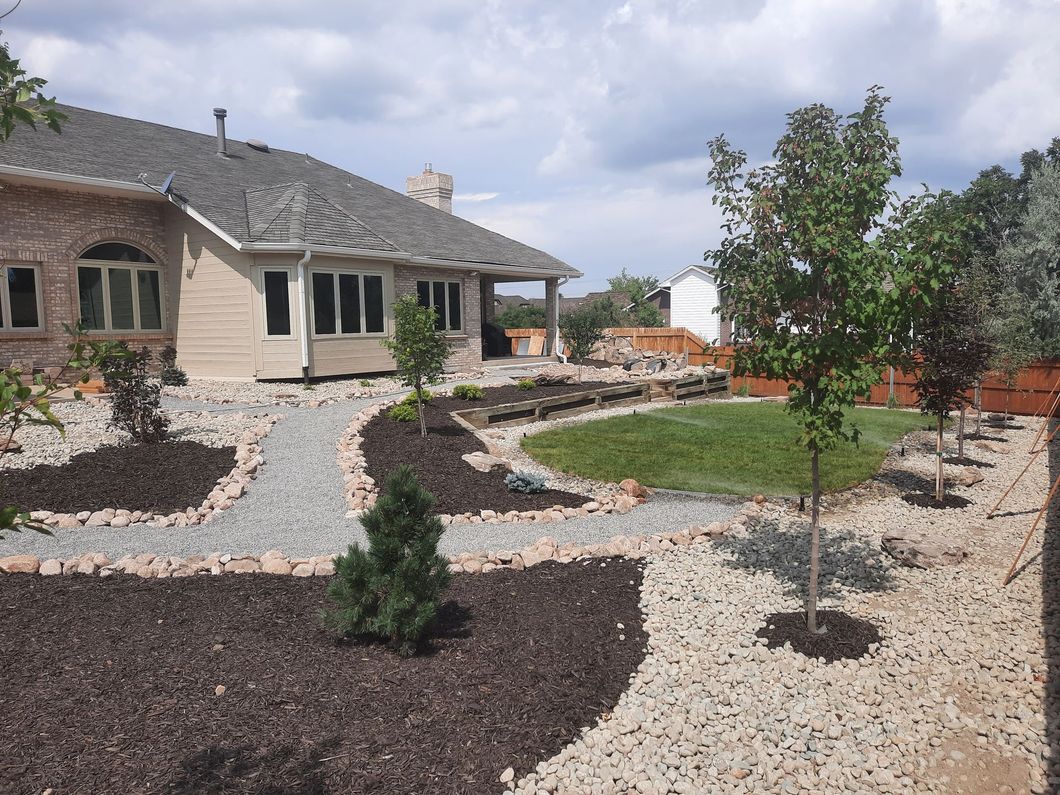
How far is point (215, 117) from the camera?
19.4 m

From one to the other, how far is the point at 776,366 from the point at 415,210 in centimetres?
1924

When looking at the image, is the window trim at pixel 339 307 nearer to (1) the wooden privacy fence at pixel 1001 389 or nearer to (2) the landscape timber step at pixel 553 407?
(2) the landscape timber step at pixel 553 407

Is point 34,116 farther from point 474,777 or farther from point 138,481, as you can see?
point 138,481

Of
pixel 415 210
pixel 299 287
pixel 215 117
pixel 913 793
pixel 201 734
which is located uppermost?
pixel 215 117

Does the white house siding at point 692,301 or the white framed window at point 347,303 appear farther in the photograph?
the white house siding at point 692,301

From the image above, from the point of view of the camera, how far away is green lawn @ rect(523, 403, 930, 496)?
8883 mm

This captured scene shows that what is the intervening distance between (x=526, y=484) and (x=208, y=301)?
10618mm

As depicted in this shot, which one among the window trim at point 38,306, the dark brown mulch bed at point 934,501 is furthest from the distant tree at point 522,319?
the dark brown mulch bed at point 934,501

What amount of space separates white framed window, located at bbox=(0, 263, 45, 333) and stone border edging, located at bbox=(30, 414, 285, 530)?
8642 mm

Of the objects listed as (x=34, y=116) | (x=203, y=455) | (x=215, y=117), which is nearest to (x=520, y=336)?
(x=215, y=117)

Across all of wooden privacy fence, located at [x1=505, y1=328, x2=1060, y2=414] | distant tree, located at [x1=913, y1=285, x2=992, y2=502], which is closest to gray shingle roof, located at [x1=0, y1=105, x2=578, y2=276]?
wooden privacy fence, located at [x1=505, y1=328, x2=1060, y2=414]

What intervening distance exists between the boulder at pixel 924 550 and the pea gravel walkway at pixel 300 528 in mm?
1637

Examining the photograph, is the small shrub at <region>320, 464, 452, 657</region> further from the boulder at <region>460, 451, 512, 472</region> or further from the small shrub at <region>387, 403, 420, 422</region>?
the small shrub at <region>387, 403, 420, 422</region>

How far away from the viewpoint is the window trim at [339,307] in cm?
1496
